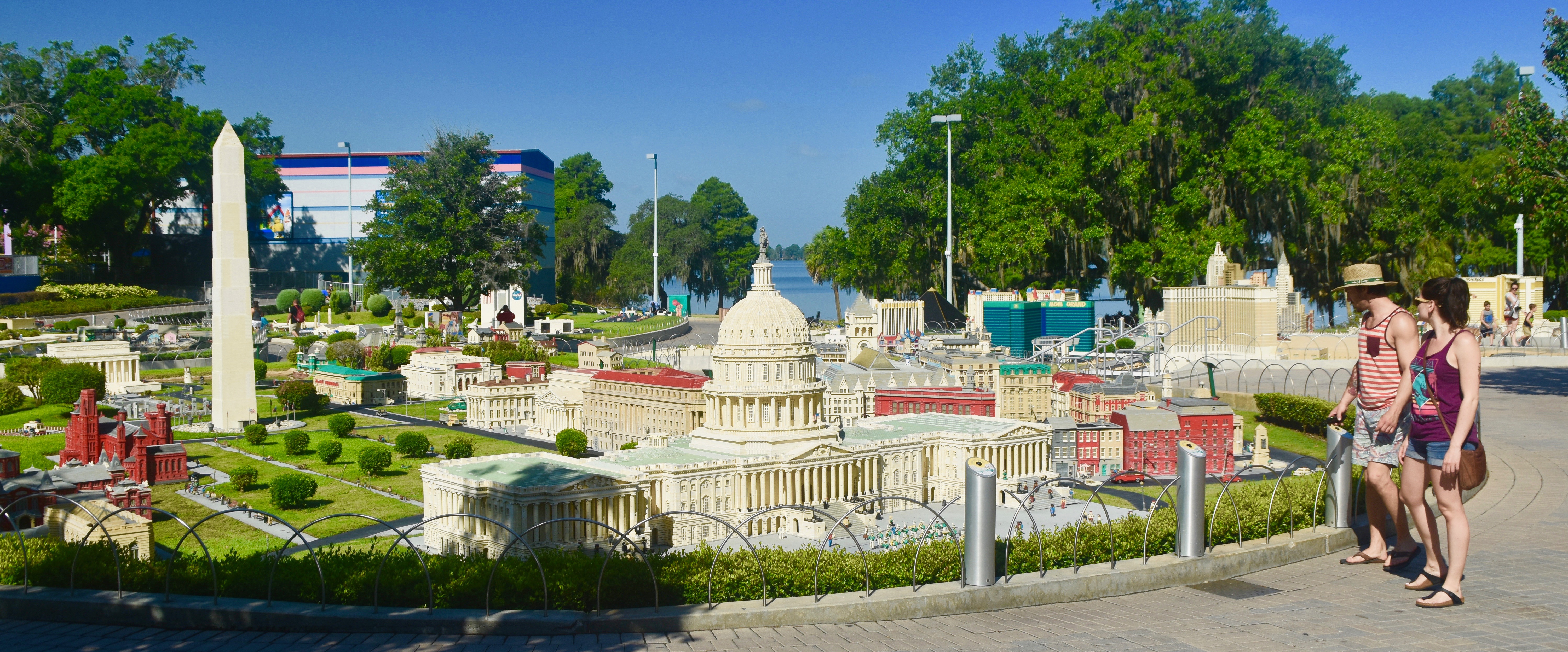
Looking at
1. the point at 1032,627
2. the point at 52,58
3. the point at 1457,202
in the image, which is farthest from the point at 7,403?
the point at 1457,202

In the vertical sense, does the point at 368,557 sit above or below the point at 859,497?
above

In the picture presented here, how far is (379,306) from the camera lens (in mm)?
97250

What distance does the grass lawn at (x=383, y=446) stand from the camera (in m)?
45.0

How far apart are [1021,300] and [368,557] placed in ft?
213

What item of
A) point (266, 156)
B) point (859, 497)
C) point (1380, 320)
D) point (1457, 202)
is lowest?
point (859, 497)

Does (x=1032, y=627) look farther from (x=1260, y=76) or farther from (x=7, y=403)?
(x=1260, y=76)

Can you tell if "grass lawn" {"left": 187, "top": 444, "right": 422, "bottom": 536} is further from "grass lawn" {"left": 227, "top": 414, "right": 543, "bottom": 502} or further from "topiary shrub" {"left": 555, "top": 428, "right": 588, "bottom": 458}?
"topiary shrub" {"left": 555, "top": 428, "right": 588, "bottom": 458}

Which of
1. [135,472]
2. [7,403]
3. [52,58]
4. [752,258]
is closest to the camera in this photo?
[135,472]

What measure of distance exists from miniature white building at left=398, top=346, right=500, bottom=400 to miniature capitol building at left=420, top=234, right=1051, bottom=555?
86.5 feet

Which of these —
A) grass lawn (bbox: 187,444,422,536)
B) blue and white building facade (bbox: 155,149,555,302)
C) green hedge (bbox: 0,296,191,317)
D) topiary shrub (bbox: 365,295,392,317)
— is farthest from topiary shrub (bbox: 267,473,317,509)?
blue and white building facade (bbox: 155,149,555,302)

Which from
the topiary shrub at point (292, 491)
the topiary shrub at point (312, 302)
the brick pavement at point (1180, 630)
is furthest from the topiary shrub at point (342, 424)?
the topiary shrub at point (312, 302)

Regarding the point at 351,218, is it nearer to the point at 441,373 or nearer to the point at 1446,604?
the point at 441,373

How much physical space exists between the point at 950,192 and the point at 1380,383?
66432 millimetres

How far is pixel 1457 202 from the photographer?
259ft
